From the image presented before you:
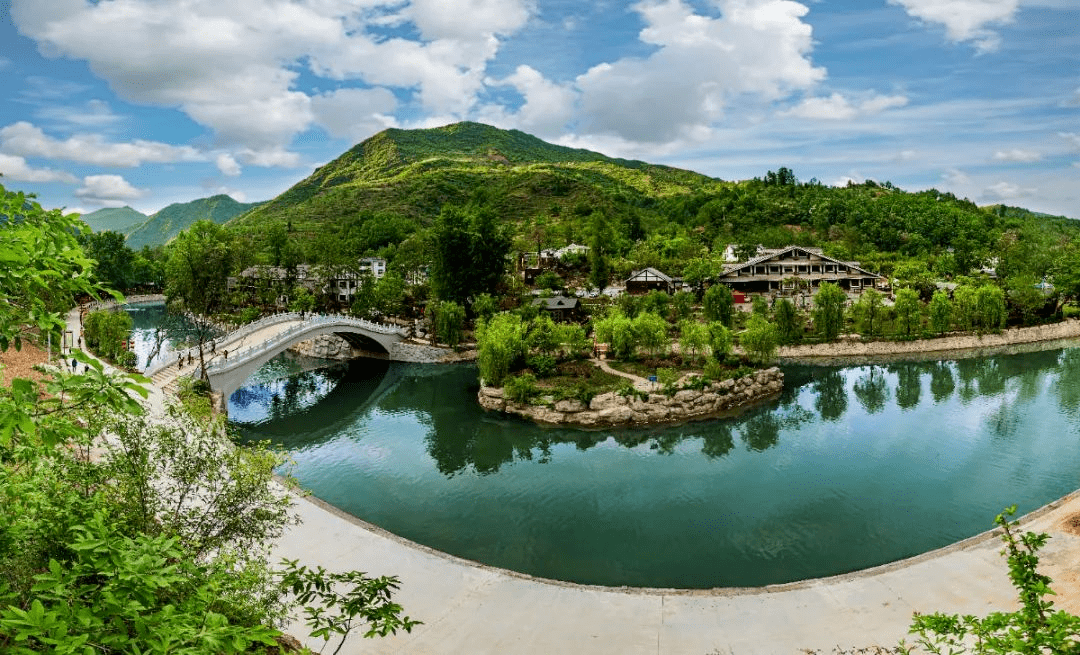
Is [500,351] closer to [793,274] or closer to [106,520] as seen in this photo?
[106,520]

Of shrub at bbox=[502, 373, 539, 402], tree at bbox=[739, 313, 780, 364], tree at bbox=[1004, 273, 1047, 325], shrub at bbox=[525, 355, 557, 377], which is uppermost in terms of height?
tree at bbox=[1004, 273, 1047, 325]

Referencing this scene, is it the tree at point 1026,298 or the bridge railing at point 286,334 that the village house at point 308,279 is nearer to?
the bridge railing at point 286,334

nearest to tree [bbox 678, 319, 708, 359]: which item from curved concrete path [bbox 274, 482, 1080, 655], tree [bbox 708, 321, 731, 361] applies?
tree [bbox 708, 321, 731, 361]

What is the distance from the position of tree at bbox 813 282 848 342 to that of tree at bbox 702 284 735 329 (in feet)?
22.1

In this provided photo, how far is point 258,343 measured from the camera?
39000mm

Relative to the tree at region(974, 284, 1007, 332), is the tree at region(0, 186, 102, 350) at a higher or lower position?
higher

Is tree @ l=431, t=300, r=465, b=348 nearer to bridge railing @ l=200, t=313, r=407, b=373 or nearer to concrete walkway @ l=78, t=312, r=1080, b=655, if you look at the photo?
bridge railing @ l=200, t=313, r=407, b=373

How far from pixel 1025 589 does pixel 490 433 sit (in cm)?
2688

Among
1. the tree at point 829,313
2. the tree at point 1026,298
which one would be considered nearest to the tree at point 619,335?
the tree at point 829,313

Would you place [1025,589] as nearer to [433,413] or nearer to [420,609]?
[420,609]

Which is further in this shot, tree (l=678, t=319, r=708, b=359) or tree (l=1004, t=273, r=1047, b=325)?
tree (l=1004, t=273, r=1047, b=325)

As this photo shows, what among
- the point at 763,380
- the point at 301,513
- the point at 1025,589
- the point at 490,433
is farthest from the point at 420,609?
the point at 763,380

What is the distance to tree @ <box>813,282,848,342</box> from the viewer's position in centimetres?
4800

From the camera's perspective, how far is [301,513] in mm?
18688
